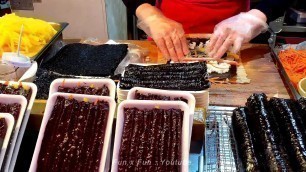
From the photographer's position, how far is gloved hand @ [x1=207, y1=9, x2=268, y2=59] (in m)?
2.35

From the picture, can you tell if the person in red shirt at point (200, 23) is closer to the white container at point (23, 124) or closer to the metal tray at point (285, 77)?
the metal tray at point (285, 77)

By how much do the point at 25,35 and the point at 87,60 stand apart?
554mm

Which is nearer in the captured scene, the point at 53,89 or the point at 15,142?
the point at 15,142

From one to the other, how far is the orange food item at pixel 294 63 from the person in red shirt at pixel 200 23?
9.9 inches

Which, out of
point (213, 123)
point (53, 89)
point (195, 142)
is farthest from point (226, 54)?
point (53, 89)

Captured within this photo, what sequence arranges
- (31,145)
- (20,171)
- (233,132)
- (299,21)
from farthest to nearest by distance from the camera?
(299,21)
(233,132)
(31,145)
(20,171)

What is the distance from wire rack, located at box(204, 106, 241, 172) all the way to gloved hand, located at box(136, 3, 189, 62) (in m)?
0.69

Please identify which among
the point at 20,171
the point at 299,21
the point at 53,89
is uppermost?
the point at 53,89

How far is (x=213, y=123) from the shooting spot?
1.66 m

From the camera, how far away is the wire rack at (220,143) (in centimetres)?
144

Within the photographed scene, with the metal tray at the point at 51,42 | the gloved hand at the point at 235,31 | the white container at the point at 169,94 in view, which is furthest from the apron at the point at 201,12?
the white container at the point at 169,94

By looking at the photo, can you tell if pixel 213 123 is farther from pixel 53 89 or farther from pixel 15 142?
pixel 15 142

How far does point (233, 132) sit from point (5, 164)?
97cm

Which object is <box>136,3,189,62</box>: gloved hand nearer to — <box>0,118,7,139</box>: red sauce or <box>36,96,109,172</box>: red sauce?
<box>36,96,109,172</box>: red sauce
